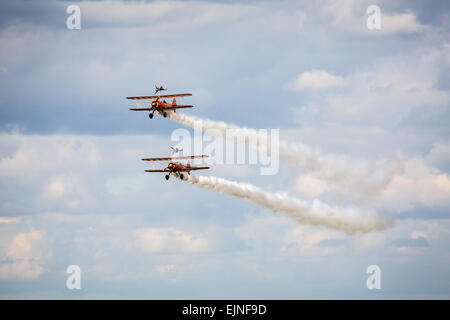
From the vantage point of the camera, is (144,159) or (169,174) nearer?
(169,174)

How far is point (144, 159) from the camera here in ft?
447

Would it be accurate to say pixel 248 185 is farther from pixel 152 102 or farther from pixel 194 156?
pixel 152 102

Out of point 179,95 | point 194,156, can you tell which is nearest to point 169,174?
point 194,156

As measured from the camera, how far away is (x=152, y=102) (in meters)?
128

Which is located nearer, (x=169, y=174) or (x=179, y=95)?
(x=169, y=174)

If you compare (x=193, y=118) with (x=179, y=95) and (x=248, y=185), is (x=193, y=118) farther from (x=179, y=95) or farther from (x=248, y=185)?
(x=248, y=185)

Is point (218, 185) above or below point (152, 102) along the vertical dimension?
below

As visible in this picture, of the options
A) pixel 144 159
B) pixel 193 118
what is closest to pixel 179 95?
pixel 193 118

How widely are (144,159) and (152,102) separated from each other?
13.1 m

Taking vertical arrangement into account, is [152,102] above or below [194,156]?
above

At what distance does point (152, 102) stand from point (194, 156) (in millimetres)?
12019

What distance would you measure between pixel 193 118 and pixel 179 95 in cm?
557

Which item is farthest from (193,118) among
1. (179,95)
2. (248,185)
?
(248,185)

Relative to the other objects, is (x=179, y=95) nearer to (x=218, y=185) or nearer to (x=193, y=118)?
(x=193, y=118)
